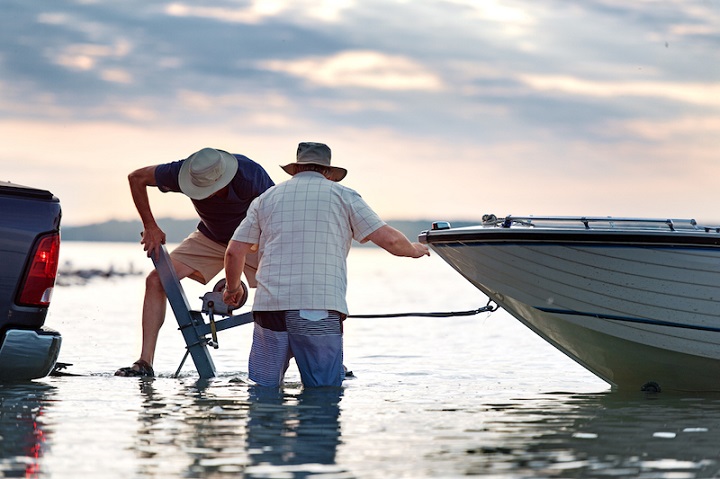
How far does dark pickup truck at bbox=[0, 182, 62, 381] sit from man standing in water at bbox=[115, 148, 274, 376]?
153 cm

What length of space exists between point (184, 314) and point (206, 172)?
Result: 113 centimetres

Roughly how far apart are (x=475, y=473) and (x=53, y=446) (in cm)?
198

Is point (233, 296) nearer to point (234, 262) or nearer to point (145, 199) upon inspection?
point (234, 262)

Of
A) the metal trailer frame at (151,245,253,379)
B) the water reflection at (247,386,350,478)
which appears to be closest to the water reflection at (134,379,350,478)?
the water reflection at (247,386,350,478)

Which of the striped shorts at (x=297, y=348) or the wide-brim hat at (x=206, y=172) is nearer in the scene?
the striped shorts at (x=297, y=348)

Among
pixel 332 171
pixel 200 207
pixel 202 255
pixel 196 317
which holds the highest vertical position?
pixel 332 171

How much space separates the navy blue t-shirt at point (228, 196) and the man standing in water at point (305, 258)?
0.94m

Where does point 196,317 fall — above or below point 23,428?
above

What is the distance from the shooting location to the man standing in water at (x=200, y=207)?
8414 mm

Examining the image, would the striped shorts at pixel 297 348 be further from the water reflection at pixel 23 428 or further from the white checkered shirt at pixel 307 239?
the water reflection at pixel 23 428

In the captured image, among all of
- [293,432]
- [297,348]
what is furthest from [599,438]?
[297,348]

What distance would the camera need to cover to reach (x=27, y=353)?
276 inches

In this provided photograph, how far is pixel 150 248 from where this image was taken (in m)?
8.78

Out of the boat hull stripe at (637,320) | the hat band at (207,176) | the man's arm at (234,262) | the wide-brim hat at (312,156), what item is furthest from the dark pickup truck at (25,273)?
the boat hull stripe at (637,320)
